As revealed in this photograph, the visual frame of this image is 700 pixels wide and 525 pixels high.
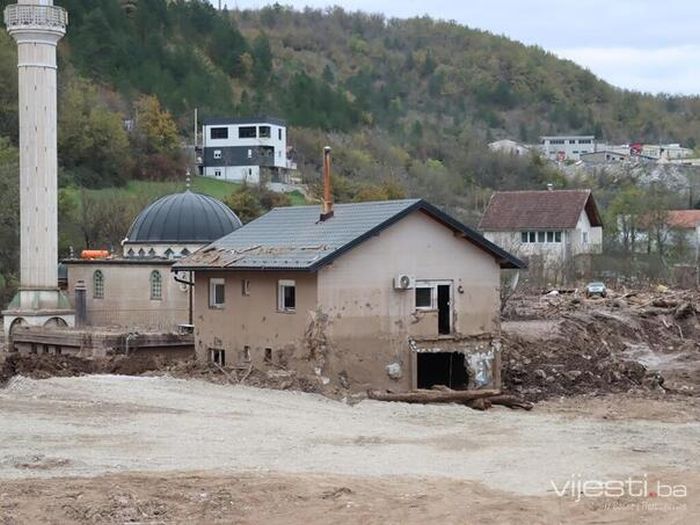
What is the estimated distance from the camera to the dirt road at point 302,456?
16656 millimetres

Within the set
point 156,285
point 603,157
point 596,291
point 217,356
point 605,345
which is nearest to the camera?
point 217,356

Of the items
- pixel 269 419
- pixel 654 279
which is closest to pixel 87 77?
pixel 654 279

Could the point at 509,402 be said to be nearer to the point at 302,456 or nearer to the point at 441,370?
the point at 441,370

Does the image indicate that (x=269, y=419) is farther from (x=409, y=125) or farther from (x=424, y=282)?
(x=409, y=125)

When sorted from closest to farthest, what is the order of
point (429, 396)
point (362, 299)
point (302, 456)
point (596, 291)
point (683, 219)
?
point (302, 456)
point (429, 396)
point (362, 299)
point (596, 291)
point (683, 219)

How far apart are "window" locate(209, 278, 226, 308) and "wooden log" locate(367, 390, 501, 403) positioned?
5555 mm

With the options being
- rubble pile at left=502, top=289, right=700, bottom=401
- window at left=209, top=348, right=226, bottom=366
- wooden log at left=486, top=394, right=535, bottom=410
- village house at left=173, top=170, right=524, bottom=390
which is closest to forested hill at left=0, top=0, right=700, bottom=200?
rubble pile at left=502, top=289, right=700, bottom=401

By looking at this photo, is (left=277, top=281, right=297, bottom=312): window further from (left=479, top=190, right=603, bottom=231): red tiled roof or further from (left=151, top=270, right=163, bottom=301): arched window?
(left=479, top=190, right=603, bottom=231): red tiled roof

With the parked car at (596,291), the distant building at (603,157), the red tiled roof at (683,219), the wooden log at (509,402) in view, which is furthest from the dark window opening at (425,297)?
the distant building at (603,157)

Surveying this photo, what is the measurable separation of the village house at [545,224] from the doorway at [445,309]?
143 feet

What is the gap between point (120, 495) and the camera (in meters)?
17.0

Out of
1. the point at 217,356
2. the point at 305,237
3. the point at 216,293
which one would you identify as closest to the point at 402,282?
the point at 305,237

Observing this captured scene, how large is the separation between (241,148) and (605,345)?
62.1 meters

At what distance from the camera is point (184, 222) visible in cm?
4522
